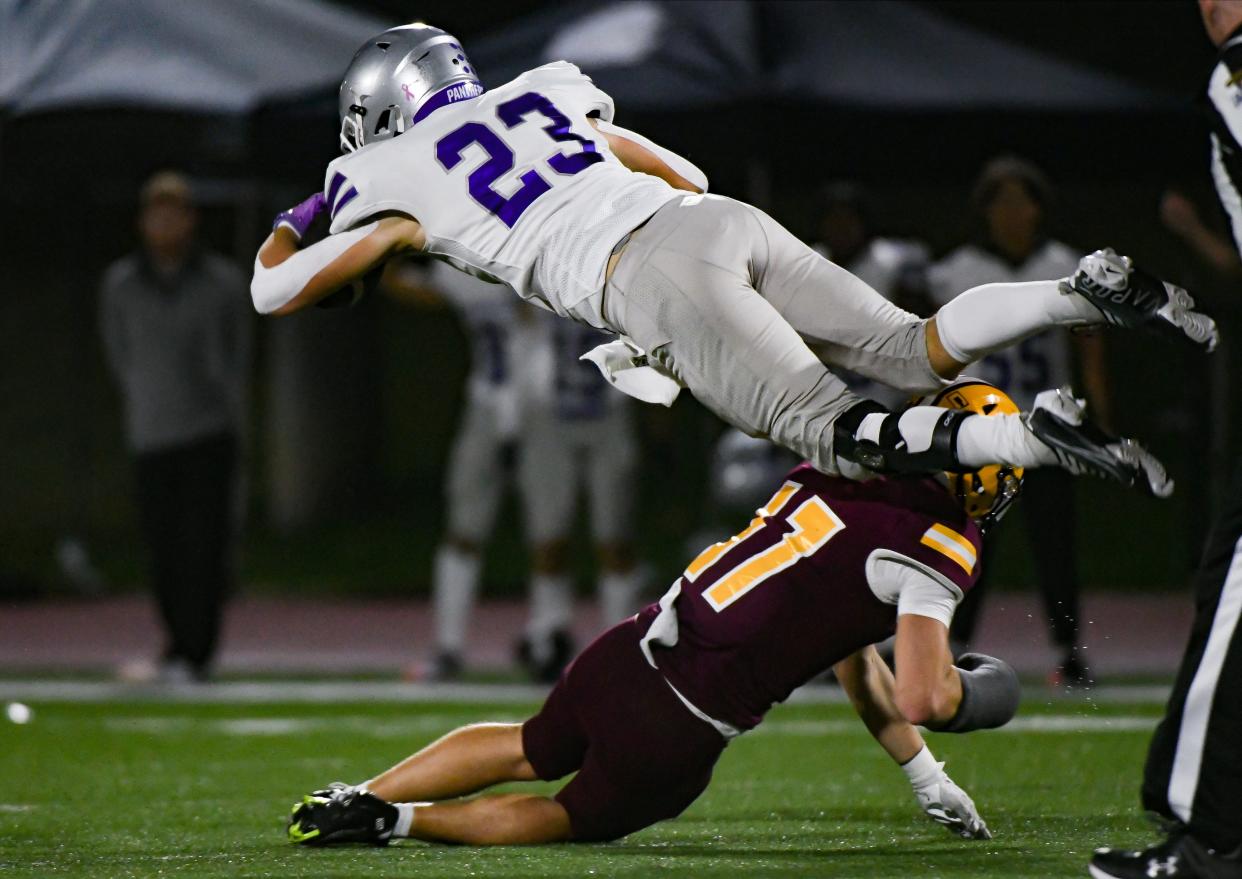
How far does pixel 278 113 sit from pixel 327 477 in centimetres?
718

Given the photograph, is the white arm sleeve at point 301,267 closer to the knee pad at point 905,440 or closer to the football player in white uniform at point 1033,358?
the knee pad at point 905,440

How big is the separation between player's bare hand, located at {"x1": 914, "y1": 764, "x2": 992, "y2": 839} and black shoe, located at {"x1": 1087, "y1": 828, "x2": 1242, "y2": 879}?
979mm

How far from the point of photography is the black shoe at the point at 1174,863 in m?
3.69

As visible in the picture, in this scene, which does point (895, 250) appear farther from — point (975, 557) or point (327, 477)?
point (327, 477)

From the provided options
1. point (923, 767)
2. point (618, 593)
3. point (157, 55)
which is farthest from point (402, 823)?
point (157, 55)

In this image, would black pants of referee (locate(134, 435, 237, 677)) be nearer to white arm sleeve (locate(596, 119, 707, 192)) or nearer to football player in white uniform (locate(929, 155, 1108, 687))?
football player in white uniform (locate(929, 155, 1108, 687))

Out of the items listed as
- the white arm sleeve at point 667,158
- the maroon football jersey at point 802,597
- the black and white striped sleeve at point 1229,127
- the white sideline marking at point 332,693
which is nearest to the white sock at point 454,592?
the white sideline marking at point 332,693

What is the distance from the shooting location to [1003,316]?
4.46 m

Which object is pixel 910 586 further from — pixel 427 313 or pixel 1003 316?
pixel 427 313

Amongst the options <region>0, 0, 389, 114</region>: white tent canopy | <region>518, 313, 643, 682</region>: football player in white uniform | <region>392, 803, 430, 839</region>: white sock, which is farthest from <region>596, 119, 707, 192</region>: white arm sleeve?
<region>0, 0, 389, 114</region>: white tent canopy

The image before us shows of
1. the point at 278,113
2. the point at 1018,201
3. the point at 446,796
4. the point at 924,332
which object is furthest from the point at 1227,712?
the point at 278,113

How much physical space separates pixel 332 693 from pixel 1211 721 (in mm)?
5188

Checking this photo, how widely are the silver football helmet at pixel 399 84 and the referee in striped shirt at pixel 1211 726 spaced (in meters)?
1.94

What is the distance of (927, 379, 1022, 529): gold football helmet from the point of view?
177 inches
